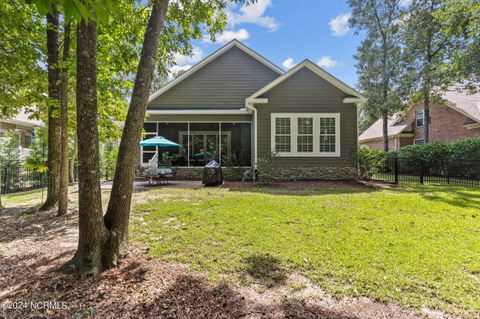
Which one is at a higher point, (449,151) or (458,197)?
(449,151)

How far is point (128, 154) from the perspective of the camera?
3.57 m

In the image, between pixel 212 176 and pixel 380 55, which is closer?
pixel 212 176

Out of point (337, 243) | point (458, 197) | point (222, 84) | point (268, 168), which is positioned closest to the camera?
point (337, 243)

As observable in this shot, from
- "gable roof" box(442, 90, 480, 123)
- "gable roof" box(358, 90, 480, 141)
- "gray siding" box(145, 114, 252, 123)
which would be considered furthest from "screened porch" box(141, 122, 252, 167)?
"gable roof" box(442, 90, 480, 123)

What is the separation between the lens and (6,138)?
1228 cm

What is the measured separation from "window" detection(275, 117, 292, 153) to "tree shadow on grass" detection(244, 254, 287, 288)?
9.10 metres

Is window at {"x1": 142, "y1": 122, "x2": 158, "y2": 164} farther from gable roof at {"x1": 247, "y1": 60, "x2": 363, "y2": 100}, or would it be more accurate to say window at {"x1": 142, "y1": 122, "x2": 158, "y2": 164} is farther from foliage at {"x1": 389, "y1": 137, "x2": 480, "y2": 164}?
foliage at {"x1": 389, "y1": 137, "x2": 480, "y2": 164}

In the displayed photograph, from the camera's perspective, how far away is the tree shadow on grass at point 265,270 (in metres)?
3.02

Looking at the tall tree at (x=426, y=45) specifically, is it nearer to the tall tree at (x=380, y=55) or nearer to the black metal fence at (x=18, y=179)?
the tall tree at (x=380, y=55)

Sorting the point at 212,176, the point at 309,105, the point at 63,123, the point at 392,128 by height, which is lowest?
the point at 212,176

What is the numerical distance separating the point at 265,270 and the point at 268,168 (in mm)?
8308

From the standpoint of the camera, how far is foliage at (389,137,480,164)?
44.7 ft

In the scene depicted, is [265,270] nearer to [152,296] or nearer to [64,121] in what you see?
[152,296]

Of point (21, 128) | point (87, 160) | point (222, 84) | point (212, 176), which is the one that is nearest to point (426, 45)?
point (222, 84)
